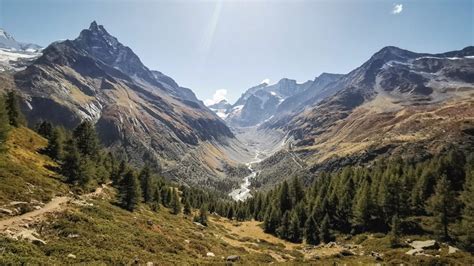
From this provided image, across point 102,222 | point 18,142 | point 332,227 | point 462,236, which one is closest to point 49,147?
point 18,142

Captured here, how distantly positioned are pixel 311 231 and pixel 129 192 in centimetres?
4536

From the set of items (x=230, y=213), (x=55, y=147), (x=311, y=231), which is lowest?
(x=230, y=213)

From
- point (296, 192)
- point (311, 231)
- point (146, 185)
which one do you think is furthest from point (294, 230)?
point (146, 185)

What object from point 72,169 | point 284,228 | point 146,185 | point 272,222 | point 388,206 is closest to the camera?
point 72,169

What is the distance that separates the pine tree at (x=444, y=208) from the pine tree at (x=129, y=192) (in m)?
58.1

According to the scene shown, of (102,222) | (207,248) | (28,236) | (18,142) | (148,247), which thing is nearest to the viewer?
(28,236)

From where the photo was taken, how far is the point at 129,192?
6078 centimetres

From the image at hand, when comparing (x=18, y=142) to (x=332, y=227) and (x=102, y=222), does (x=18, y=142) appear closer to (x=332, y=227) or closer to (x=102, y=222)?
(x=102, y=222)

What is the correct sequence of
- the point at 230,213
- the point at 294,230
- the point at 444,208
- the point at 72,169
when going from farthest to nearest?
the point at 230,213 < the point at 294,230 < the point at 72,169 < the point at 444,208

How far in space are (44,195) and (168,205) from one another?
5408 centimetres

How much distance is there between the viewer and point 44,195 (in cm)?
4238

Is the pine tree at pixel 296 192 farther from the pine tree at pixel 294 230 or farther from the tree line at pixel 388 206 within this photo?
the pine tree at pixel 294 230

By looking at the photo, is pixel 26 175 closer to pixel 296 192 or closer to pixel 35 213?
pixel 35 213

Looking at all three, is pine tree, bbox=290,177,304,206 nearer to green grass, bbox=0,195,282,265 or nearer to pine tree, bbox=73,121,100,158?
green grass, bbox=0,195,282,265
